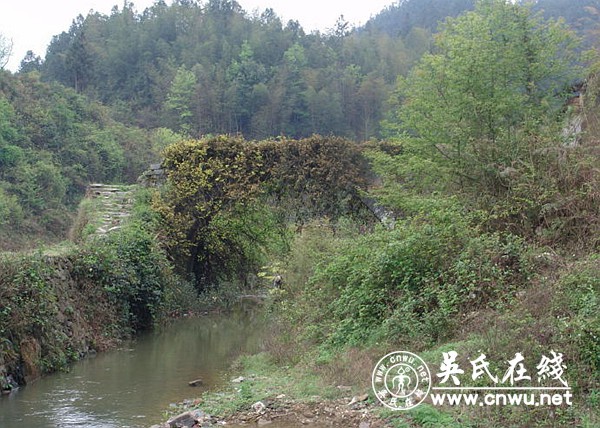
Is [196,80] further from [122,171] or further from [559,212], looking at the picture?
[559,212]

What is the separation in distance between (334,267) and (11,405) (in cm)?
471

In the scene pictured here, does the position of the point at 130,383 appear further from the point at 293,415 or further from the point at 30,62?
the point at 30,62

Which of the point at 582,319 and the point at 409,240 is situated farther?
the point at 409,240

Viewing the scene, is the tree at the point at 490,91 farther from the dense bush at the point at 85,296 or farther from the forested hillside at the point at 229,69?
the forested hillside at the point at 229,69

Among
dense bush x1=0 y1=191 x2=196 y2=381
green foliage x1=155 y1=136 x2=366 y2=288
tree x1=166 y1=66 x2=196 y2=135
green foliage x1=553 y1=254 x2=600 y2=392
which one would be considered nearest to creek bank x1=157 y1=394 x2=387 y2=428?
green foliage x1=553 y1=254 x2=600 y2=392

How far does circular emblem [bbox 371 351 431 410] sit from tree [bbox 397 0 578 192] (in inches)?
177

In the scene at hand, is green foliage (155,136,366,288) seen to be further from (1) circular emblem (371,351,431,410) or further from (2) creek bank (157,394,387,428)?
(1) circular emblem (371,351,431,410)

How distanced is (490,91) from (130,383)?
28.5ft

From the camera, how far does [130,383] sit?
9.34 metres

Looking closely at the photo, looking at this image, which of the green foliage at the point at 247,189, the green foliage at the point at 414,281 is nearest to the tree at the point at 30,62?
the green foliage at the point at 247,189

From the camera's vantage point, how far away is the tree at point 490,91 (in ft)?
37.8

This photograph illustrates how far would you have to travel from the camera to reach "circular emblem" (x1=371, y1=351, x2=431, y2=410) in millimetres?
6086

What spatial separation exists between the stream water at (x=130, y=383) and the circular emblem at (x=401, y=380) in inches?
95.3

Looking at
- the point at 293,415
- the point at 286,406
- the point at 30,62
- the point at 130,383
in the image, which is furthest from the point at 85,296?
the point at 30,62
